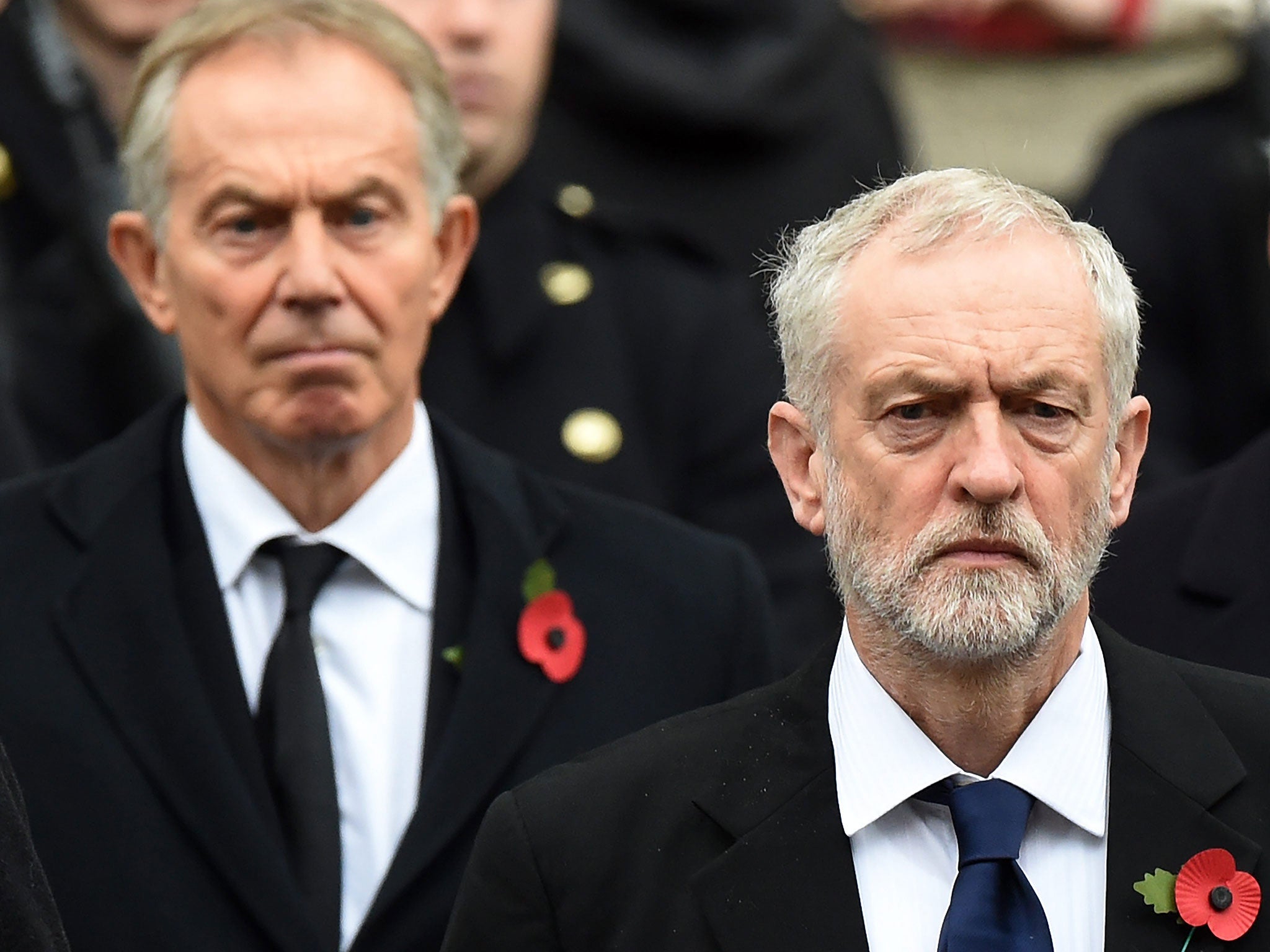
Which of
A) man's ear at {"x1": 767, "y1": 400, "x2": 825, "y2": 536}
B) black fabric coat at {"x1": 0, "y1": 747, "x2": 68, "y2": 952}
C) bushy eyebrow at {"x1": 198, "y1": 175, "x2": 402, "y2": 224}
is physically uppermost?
bushy eyebrow at {"x1": 198, "y1": 175, "x2": 402, "y2": 224}

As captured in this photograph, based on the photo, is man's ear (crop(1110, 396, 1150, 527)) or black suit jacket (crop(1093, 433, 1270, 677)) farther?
black suit jacket (crop(1093, 433, 1270, 677))

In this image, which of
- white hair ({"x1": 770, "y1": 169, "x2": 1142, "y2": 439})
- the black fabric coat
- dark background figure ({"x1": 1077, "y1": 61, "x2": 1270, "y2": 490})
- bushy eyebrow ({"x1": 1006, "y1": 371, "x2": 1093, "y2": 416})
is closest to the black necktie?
the black fabric coat

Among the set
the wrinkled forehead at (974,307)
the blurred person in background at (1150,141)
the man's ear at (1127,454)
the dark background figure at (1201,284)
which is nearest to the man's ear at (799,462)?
the wrinkled forehead at (974,307)

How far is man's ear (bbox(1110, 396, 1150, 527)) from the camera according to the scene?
11.5 ft

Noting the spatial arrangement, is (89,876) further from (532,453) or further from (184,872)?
(532,453)

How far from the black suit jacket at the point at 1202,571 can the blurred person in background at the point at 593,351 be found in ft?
2.32

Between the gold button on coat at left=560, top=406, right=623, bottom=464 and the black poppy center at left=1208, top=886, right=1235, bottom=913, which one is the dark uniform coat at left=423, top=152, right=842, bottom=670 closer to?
the gold button on coat at left=560, top=406, right=623, bottom=464

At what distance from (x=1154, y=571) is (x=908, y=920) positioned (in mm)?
1377

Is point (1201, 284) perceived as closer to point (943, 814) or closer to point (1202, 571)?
point (1202, 571)

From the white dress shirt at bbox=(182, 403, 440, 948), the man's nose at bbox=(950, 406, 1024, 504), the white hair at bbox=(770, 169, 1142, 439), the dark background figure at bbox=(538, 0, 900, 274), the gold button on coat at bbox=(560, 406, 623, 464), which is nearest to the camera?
the man's nose at bbox=(950, 406, 1024, 504)

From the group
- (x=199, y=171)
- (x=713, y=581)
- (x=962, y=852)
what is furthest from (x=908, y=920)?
(x=199, y=171)

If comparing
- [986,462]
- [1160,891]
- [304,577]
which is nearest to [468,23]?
[304,577]

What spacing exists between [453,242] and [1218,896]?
77.9 inches

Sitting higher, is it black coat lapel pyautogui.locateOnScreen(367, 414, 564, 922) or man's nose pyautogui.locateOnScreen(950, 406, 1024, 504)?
man's nose pyautogui.locateOnScreen(950, 406, 1024, 504)
